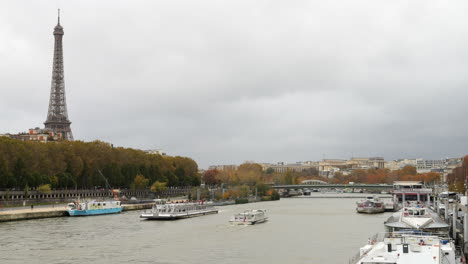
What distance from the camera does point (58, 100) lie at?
340 feet

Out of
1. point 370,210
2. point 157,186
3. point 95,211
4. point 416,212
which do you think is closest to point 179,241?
point 416,212

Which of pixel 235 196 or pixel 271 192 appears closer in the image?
pixel 235 196

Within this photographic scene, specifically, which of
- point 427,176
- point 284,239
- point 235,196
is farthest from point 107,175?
point 427,176

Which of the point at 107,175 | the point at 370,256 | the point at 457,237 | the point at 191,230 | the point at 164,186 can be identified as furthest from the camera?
the point at 164,186

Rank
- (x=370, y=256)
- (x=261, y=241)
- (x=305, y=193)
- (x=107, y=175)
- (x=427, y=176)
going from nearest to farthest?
(x=370, y=256) → (x=261, y=241) → (x=107, y=175) → (x=305, y=193) → (x=427, y=176)

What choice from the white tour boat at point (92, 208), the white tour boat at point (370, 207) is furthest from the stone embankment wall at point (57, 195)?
the white tour boat at point (370, 207)

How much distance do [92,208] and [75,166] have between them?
56.4 ft

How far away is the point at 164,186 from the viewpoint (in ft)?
265

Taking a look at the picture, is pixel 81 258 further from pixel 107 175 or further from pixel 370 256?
pixel 107 175

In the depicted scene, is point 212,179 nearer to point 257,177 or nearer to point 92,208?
point 257,177

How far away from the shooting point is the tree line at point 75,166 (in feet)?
190

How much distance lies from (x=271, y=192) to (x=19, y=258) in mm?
76781

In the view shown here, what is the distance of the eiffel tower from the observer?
102 metres

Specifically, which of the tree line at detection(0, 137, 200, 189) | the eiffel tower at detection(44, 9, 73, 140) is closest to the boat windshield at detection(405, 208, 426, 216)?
the tree line at detection(0, 137, 200, 189)
